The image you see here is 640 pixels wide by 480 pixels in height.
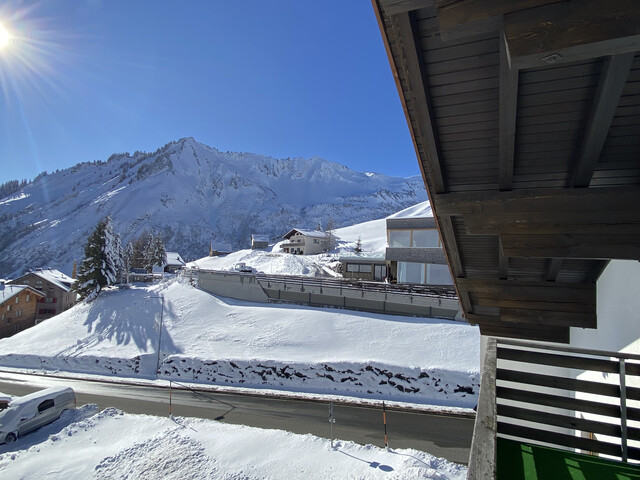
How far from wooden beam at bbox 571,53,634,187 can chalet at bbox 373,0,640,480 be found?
1 cm

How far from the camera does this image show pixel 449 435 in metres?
12.4

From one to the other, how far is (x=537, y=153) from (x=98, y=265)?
1627 inches

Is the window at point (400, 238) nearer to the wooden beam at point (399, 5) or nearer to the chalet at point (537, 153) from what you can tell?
the chalet at point (537, 153)

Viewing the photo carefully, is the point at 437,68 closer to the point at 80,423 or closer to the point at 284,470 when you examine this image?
the point at 284,470

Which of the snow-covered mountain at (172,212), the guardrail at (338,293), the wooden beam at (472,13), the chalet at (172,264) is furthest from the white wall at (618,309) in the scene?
the snow-covered mountain at (172,212)

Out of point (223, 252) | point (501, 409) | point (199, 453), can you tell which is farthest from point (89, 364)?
point (223, 252)

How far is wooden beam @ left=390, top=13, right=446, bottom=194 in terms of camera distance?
8.60 ft

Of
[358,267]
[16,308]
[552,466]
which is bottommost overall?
[16,308]

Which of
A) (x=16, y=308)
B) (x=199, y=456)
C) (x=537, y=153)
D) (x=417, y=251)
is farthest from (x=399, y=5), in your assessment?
(x=16, y=308)

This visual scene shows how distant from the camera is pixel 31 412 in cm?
1334

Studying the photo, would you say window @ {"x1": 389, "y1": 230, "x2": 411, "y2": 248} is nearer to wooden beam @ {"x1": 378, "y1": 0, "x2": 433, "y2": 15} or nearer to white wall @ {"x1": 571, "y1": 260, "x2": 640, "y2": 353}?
white wall @ {"x1": 571, "y1": 260, "x2": 640, "y2": 353}

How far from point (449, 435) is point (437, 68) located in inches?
538

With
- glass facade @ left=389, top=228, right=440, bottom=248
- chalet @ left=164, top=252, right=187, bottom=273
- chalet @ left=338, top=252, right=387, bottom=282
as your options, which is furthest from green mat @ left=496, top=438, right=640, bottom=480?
chalet @ left=164, top=252, right=187, bottom=273

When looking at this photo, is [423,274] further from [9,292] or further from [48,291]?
[48,291]
